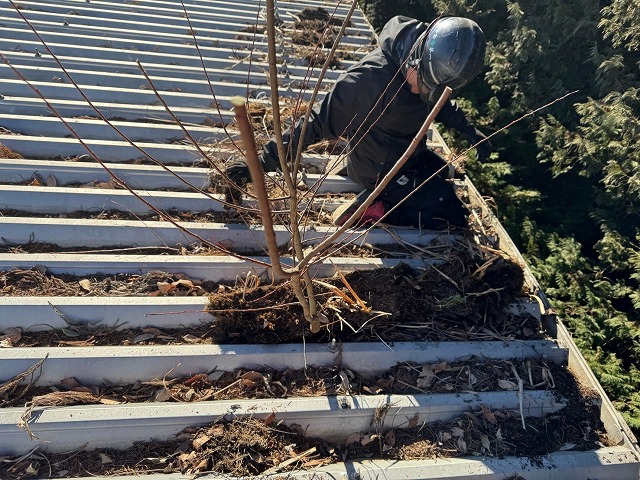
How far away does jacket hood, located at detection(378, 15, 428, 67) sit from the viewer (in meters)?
3.22

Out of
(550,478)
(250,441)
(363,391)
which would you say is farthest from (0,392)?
(550,478)

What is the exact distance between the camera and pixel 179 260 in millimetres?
2986

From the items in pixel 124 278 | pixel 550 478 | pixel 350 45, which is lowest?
pixel 550 478

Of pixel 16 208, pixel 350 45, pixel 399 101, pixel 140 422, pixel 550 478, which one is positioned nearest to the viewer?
pixel 140 422

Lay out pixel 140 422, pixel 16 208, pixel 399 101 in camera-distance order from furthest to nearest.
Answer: pixel 399 101, pixel 16 208, pixel 140 422

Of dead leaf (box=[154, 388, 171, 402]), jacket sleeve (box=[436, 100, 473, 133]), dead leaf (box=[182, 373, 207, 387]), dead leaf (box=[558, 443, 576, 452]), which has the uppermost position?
jacket sleeve (box=[436, 100, 473, 133])

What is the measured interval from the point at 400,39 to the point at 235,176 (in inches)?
58.5

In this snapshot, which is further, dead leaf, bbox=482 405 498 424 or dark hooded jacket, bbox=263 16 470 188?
dark hooded jacket, bbox=263 16 470 188

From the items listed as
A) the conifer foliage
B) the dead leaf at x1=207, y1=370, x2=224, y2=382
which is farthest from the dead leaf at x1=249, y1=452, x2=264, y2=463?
the conifer foliage

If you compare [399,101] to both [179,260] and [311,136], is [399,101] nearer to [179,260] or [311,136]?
[311,136]

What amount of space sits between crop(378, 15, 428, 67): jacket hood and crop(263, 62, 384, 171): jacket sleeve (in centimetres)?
21

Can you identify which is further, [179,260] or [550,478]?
[179,260]

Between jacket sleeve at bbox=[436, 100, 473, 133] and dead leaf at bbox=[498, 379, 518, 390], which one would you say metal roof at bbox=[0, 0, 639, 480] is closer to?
dead leaf at bbox=[498, 379, 518, 390]

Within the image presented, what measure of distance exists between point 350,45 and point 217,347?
419 centimetres
